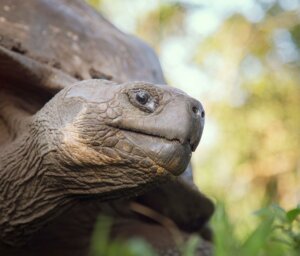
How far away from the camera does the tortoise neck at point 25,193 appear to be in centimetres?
186

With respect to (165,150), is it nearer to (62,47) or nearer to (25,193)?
(25,193)

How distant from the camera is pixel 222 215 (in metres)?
1.88

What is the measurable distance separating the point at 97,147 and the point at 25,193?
0.37m

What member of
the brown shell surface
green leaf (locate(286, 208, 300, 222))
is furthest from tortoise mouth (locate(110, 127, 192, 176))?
the brown shell surface

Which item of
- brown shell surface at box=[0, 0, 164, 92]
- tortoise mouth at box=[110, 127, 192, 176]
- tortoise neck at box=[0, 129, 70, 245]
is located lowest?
tortoise neck at box=[0, 129, 70, 245]

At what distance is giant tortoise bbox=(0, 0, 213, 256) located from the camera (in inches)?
64.1

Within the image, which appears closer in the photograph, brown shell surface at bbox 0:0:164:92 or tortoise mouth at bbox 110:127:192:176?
tortoise mouth at bbox 110:127:192:176

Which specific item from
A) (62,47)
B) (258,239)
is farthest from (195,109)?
(62,47)

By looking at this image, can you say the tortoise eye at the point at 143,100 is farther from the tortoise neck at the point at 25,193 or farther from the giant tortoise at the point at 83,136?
the tortoise neck at the point at 25,193

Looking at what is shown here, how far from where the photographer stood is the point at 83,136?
168 cm

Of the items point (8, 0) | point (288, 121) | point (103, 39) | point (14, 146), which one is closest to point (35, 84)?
point (14, 146)

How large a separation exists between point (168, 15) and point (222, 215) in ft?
33.2

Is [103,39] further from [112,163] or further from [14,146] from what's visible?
[112,163]

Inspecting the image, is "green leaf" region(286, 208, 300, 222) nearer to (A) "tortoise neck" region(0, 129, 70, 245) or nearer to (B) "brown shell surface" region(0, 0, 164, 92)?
(A) "tortoise neck" region(0, 129, 70, 245)
